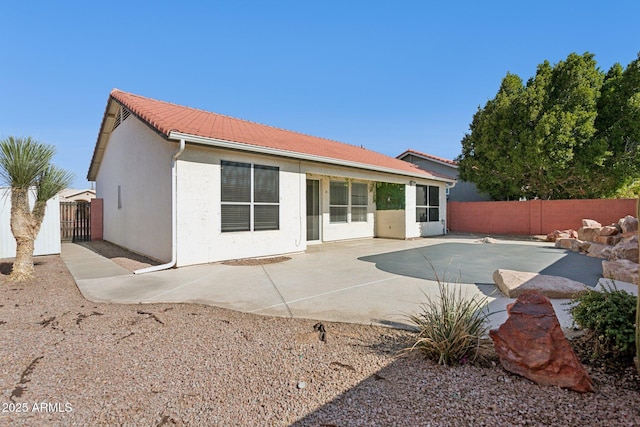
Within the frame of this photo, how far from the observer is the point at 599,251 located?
8.90 m

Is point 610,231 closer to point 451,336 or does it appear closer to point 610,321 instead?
point 610,321

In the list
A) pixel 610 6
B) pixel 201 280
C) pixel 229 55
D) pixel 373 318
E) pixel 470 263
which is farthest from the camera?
pixel 229 55

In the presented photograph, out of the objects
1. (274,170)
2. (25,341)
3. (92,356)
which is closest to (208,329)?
(92,356)

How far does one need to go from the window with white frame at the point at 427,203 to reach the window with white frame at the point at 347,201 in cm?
271

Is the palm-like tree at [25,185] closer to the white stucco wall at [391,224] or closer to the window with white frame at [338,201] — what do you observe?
the window with white frame at [338,201]

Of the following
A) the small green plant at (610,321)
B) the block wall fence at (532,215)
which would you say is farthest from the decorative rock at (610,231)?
the small green plant at (610,321)

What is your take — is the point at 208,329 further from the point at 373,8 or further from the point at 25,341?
the point at 373,8

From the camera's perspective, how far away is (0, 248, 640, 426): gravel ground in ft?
6.81

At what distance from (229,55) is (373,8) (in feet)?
18.6

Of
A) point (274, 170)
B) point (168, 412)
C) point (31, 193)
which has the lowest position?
point (168, 412)

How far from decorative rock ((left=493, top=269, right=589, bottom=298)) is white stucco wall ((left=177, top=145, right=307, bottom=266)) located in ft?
19.5

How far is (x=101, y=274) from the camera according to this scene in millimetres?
6820

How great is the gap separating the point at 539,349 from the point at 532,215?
633 inches

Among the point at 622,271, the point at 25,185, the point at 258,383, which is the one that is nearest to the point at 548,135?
the point at 622,271
